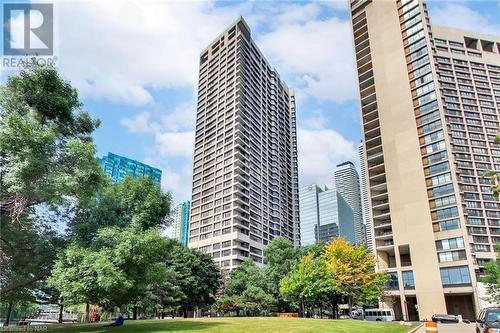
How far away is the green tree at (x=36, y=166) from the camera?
18.3m

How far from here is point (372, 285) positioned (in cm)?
5578

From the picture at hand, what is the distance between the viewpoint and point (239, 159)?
382ft

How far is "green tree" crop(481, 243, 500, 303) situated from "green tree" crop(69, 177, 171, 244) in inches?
2136

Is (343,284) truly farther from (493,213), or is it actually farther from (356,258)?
(493,213)

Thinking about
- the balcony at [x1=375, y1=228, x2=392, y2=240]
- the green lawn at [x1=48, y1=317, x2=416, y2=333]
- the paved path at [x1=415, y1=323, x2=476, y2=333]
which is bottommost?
the paved path at [x1=415, y1=323, x2=476, y2=333]

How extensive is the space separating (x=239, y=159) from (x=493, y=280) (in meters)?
76.2

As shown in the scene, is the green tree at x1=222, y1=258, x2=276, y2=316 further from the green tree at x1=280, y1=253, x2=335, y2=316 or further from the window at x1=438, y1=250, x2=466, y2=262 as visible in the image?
the window at x1=438, y1=250, x2=466, y2=262

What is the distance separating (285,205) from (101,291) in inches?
4895

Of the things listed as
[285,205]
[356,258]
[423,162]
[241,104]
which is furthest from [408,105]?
[285,205]

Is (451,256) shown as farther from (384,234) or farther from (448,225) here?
(384,234)

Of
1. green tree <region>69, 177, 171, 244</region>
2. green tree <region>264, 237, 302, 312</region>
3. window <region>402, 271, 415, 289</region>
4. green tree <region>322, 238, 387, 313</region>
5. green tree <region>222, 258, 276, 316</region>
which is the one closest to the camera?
green tree <region>69, 177, 171, 244</region>

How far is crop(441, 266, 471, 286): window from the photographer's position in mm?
65812

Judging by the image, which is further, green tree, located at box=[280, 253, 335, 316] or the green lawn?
green tree, located at box=[280, 253, 335, 316]

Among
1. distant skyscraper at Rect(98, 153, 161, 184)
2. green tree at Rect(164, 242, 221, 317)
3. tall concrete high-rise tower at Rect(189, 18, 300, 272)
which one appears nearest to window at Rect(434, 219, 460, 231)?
green tree at Rect(164, 242, 221, 317)
